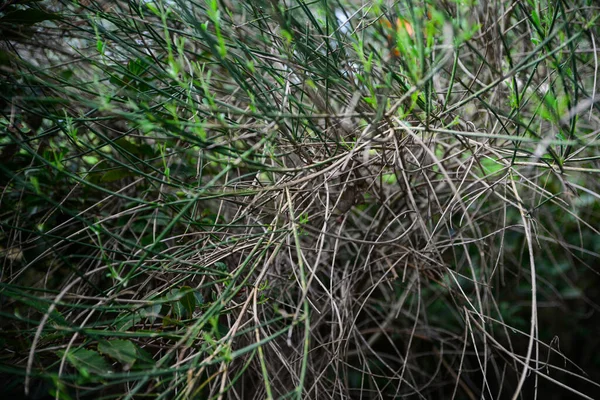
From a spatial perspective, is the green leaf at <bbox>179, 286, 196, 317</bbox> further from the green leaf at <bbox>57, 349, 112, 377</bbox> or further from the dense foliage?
the green leaf at <bbox>57, 349, 112, 377</bbox>

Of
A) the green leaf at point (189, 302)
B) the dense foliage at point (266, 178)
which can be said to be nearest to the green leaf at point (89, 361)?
the dense foliage at point (266, 178)

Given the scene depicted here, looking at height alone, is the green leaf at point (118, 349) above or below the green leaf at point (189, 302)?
below

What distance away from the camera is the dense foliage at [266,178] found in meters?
0.79

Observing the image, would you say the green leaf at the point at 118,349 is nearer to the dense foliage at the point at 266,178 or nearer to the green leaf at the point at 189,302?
the dense foliage at the point at 266,178

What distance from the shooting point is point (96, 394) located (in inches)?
55.3

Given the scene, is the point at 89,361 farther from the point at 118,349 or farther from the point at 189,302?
the point at 189,302

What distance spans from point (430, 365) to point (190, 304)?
4.92ft

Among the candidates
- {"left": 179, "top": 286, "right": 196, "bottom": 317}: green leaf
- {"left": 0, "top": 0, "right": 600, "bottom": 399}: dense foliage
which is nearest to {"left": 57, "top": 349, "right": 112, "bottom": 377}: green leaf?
{"left": 0, "top": 0, "right": 600, "bottom": 399}: dense foliage

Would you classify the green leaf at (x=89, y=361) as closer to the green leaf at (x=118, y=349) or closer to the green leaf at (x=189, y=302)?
the green leaf at (x=118, y=349)

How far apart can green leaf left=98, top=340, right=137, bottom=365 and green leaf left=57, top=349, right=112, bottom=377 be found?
16 millimetres

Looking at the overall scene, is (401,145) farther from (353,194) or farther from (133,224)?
(133,224)

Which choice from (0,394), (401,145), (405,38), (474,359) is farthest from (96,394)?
(474,359)

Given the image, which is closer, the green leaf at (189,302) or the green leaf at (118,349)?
the green leaf at (118,349)

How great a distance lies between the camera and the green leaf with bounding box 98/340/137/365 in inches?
31.6
